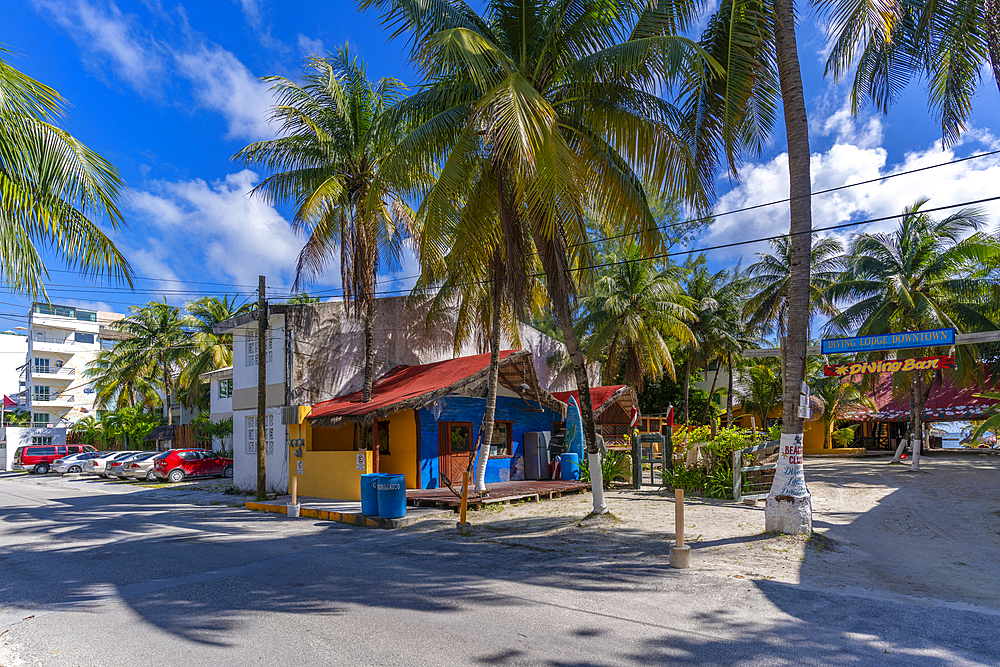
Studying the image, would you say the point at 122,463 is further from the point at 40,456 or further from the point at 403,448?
the point at 403,448

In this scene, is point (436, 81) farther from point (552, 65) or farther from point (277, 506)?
point (277, 506)

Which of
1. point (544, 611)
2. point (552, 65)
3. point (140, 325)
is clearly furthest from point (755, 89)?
point (140, 325)

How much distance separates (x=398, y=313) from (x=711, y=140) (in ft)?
44.6

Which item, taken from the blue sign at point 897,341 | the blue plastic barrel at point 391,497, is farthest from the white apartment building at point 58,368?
the blue sign at point 897,341

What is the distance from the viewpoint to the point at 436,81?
13414mm

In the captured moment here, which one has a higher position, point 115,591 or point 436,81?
point 436,81

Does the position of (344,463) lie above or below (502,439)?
below

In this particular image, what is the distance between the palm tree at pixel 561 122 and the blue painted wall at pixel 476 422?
7.01m

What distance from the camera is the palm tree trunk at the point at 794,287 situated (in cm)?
1051

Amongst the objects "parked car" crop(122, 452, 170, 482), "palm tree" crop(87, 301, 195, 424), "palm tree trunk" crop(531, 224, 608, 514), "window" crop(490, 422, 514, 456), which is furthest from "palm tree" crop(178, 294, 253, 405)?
"palm tree trunk" crop(531, 224, 608, 514)

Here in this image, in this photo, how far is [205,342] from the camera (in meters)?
39.8

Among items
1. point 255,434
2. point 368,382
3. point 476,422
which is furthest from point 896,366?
point 255,434

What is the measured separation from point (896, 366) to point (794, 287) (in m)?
6.88

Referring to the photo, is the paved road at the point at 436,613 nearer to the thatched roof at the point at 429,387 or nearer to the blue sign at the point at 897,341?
the thatched roof at the point at 429,387
